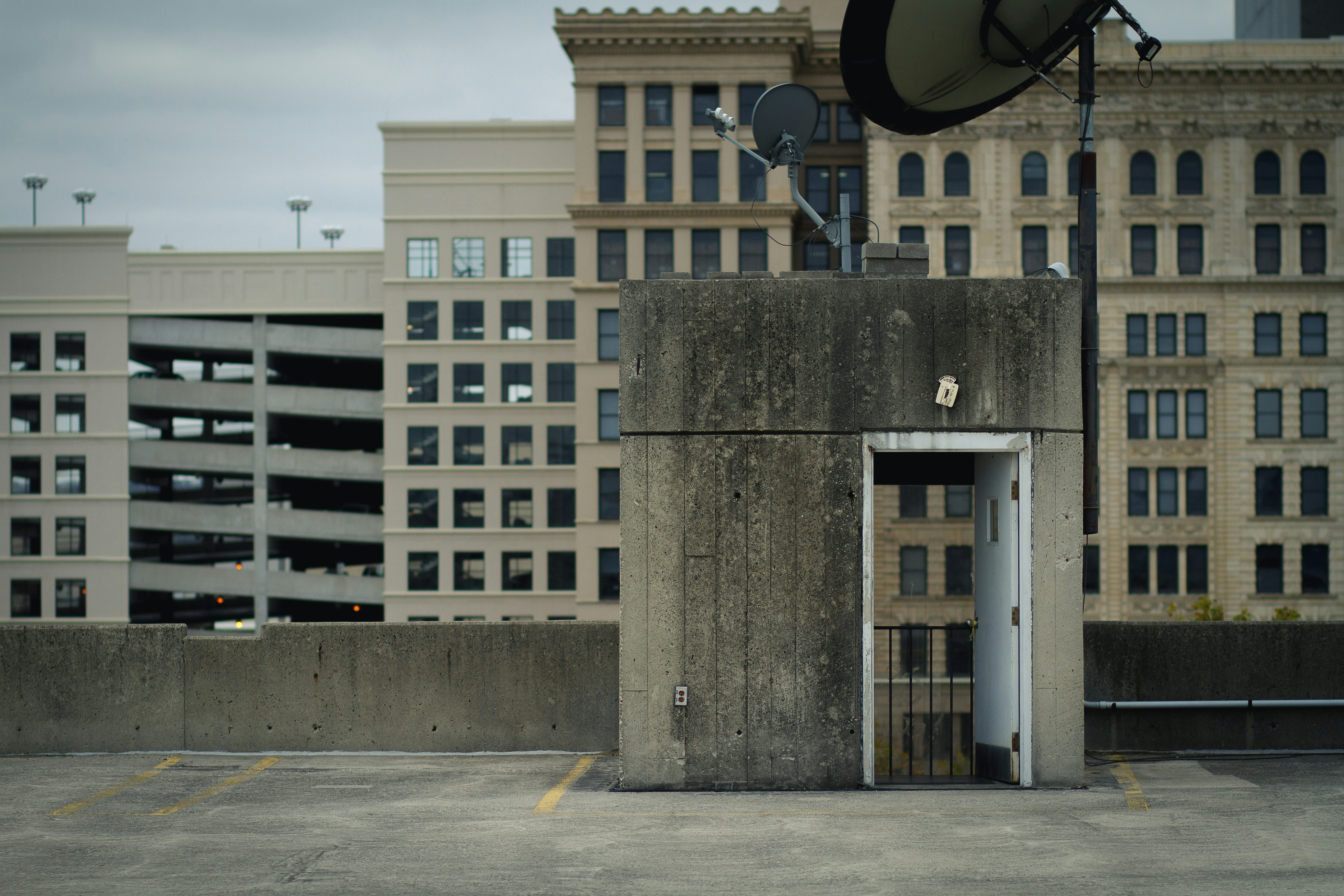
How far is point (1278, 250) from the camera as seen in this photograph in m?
65.3

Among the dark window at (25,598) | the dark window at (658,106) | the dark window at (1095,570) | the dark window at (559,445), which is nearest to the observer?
the dark window at (1095,570)

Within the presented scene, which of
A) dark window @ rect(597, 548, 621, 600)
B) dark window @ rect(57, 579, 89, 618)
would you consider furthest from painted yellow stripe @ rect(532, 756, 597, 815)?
dark window @ rect(57, 579, 89, 618)

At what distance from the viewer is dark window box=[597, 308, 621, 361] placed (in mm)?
65688

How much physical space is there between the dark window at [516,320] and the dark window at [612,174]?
9039 mm

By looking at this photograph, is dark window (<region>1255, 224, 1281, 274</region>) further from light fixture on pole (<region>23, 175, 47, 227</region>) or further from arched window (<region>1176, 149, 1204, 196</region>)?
light fixture on pole (<region>23, 175, 47, 227</region>)

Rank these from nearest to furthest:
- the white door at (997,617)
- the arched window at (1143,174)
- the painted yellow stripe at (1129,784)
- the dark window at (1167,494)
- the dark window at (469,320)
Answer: the painted yellow stripe at (1129,784) < the white door at (997,617) < the dark window at (1167,494) < the arched window at (1143,174) < the dark window at (469,320)

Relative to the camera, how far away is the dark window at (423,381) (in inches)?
2793

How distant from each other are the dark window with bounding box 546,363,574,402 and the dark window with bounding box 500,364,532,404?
3.36 feet

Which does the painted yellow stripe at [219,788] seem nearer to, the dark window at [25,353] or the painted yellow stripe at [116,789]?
the painted yellow stripe at [116,789]

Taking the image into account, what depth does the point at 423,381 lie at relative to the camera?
7100 centimetres

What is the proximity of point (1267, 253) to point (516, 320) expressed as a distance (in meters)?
43.6

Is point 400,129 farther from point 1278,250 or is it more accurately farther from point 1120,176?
point 1278,250

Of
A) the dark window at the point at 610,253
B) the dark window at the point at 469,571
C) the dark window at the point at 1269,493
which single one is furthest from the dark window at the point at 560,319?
the dark window at the point at 1269,493

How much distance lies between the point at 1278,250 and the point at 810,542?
65.7m
